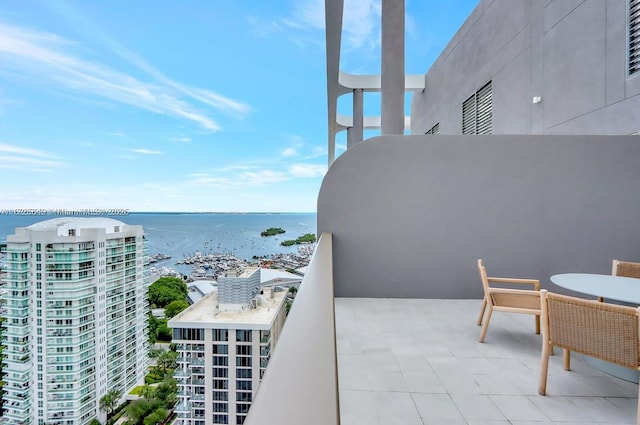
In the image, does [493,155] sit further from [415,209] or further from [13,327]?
[13,327]

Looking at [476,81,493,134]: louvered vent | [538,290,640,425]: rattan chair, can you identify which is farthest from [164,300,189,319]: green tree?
[538,290,640,425]: rattan chair

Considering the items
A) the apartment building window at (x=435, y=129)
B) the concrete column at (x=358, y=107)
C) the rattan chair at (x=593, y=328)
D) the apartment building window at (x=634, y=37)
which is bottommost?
the rattan chair at (x=593, y=328)

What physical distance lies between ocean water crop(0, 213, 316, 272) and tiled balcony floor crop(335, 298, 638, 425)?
31.4 ft

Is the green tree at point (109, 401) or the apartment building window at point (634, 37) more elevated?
the apartment building window at point (634, 37)

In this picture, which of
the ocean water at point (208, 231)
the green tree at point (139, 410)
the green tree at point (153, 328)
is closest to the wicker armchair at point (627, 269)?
the ocean water at point (208, 231)

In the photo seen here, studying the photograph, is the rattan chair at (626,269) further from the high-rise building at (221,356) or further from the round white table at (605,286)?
the high-rise building at (221,356)

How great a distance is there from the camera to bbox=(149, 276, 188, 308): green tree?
12608mm

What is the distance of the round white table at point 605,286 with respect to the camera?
215cm

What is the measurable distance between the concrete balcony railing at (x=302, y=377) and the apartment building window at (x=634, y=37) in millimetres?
5210

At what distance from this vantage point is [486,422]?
1.85m

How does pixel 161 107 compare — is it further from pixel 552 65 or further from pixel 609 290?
pixel 609 290

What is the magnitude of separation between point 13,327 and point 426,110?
50.9 ft

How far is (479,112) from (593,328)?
6723 mm

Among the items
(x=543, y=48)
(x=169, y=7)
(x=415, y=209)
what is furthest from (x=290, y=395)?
(x=169, y=7)
